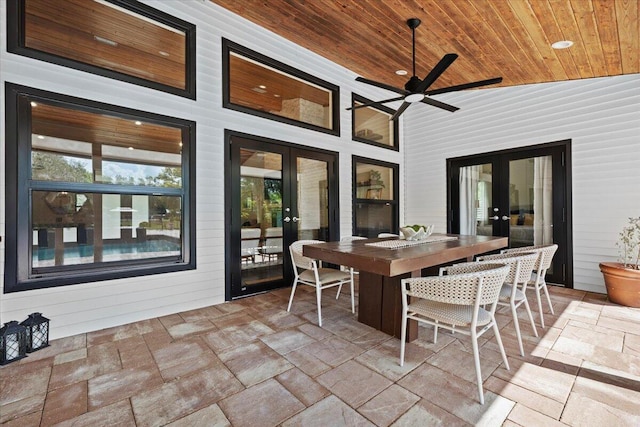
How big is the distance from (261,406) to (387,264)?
3.80ft

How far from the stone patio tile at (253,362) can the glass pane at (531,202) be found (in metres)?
4.52

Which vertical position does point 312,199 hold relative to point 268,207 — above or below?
above

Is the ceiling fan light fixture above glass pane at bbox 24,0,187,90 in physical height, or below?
below

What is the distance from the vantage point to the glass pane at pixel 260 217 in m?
4.01

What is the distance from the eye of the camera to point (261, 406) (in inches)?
69.1

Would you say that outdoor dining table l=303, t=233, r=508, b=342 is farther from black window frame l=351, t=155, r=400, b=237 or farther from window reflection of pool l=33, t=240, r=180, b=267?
black window frame l=351, t=155, r=400, b=237

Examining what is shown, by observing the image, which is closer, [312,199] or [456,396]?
[456,396]

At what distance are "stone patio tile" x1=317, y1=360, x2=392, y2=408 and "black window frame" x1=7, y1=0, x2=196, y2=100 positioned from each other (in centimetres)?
327

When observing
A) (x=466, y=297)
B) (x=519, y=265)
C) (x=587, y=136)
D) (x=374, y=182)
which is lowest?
(x=466, y=297)

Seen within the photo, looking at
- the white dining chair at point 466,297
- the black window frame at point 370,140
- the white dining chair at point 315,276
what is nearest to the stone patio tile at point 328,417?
the white dining chair at point 466,297

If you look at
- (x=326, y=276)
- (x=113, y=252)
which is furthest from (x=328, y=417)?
(x=113, y=252)

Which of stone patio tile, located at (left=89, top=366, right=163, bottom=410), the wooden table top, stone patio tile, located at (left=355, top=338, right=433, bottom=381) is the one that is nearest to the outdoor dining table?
the wooden table top

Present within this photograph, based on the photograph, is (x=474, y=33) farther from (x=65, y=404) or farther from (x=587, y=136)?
(x=65, y=404)

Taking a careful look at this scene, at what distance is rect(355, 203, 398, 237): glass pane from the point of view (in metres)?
5.55
